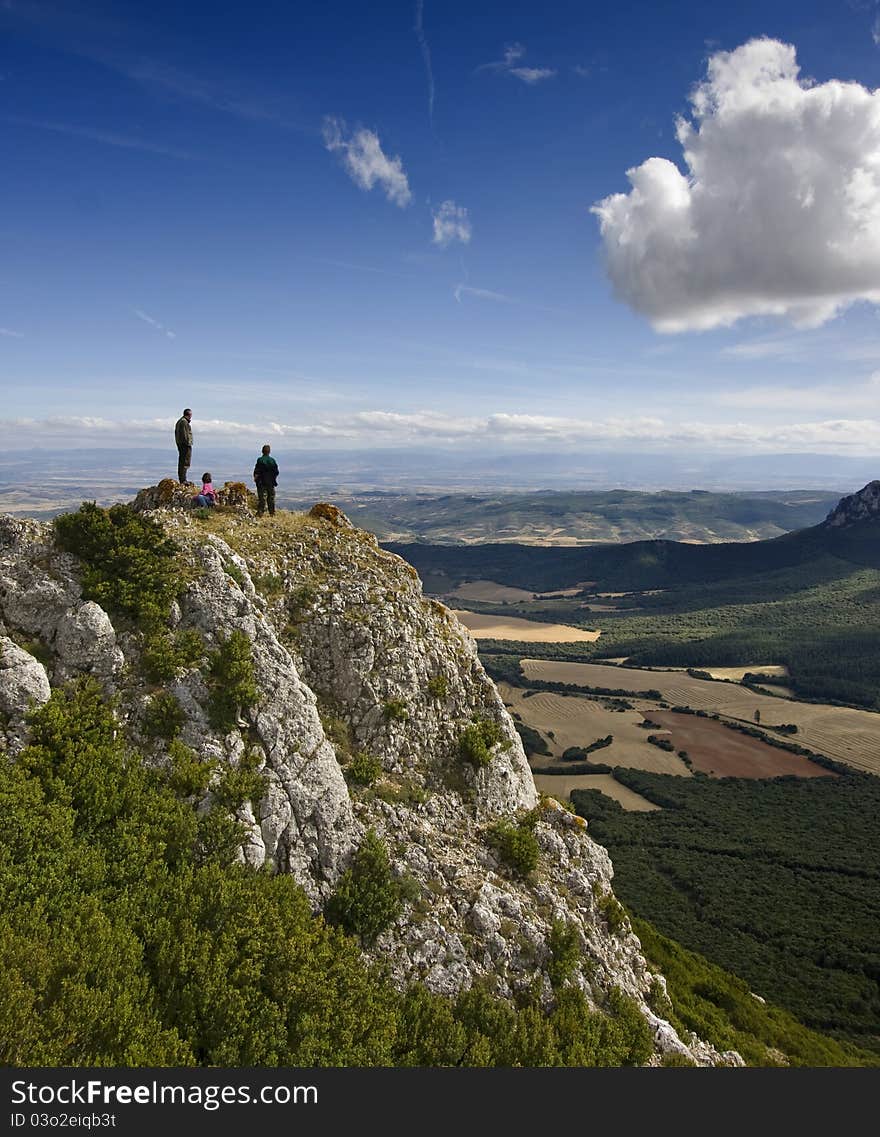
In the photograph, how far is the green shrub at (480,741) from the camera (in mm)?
26797

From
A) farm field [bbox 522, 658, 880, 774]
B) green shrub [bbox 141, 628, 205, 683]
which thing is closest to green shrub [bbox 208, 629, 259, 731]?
green shrub [bbox 141, 628, 205, 683]

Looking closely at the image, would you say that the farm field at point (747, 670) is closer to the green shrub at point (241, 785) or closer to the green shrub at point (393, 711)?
the green shrub at point (393, 711)

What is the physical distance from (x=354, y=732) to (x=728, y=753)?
407ft

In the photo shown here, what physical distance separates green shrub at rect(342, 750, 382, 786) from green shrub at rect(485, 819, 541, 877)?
5.78 meters

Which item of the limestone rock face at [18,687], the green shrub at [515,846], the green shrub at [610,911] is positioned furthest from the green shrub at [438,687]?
the limestone rock face at [18,687]

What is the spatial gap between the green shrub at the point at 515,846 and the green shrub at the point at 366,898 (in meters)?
5.49

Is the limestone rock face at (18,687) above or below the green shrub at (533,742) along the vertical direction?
above

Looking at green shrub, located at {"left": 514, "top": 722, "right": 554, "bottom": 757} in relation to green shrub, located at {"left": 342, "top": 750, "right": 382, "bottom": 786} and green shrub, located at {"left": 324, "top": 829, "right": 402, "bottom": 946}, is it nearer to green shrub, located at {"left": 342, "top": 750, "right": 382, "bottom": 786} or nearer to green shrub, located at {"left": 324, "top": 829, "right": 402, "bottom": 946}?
green shrub, located at {"left": 342, "top": 750, "right": 382, "bottom": 786}

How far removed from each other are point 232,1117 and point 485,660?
180634 mm

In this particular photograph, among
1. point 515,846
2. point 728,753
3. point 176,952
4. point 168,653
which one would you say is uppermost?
point 168,653

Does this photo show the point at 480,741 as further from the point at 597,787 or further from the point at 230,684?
the point at 597,787

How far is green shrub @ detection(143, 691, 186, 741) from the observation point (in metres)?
21.1

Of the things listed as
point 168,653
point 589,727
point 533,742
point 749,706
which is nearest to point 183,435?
point 168,653

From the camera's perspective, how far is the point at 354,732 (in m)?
25.7
